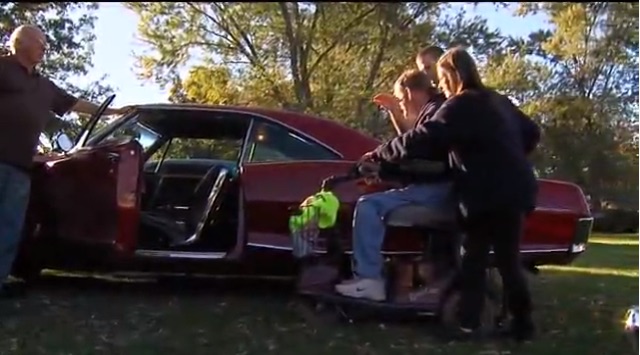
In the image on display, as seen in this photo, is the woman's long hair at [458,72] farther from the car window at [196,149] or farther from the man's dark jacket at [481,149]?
the car window at [196,149]

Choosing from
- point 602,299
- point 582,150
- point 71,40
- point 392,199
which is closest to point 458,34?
point 582,150

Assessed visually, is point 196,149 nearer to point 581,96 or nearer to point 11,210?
point 11,210

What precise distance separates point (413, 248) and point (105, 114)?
7.69 feet

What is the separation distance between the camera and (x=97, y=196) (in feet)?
20.5

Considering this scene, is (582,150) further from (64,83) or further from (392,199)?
(392,199)

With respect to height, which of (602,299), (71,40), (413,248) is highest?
(71,40)

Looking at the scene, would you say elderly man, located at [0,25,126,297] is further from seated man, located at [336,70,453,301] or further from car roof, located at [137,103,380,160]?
seated man, located at [336,70,453,301]

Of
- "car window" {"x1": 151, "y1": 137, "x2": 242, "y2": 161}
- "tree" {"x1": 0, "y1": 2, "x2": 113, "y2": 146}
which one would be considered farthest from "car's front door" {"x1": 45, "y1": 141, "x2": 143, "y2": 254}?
"tree" {"x1": 0, "y1": 2, "x2": 113, "y2": 146}

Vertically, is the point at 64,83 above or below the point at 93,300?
above

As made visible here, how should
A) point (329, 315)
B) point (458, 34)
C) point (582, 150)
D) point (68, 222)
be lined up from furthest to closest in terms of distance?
1. point (582, 150)
2. point (458, 34)
3. point (68, 222)
4. point (329, 315)

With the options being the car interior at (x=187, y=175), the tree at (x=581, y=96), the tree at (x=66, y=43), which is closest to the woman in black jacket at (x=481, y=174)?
the car interior at (x=187, y=175)

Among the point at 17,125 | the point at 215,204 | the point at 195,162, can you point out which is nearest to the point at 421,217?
the point at 215,204

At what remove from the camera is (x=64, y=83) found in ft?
79.9

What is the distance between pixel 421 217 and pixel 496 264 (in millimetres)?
502
